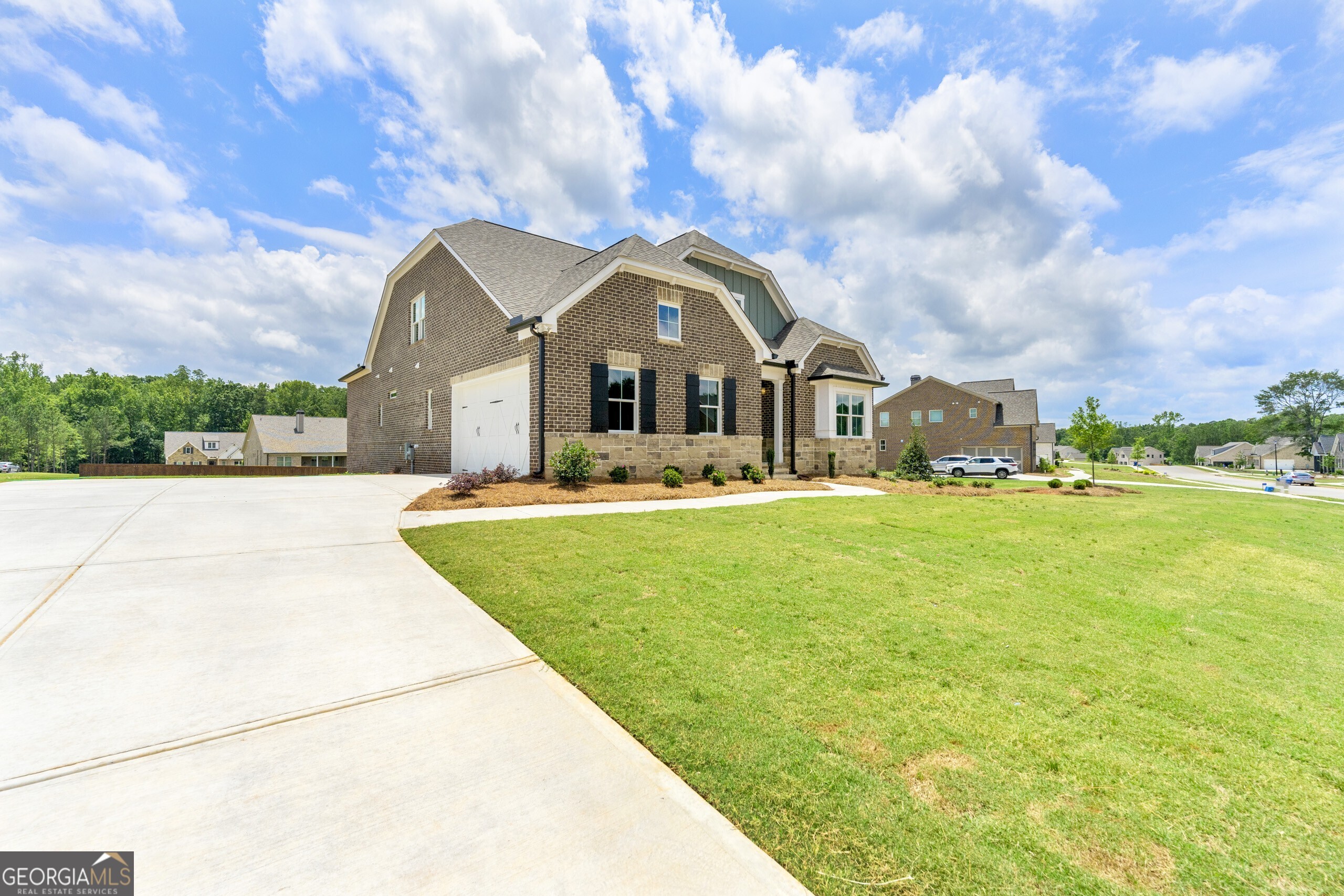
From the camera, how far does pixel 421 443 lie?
18.2 meters

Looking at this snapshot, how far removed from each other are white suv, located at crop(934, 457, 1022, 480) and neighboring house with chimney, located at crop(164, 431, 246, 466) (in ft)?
235

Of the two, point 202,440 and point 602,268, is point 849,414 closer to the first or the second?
point 602,268

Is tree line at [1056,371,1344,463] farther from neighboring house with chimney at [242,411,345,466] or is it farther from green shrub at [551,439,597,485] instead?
neighboring house with chimney at [242,411,345,466]

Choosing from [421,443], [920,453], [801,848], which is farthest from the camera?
[920,453]

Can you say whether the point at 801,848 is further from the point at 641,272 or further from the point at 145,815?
the point at 641,272

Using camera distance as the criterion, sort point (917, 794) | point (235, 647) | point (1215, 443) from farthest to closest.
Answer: point (1215, 443) < point (235, 647) < point (917, 794)

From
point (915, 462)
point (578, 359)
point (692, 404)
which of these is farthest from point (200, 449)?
point (915, 462)

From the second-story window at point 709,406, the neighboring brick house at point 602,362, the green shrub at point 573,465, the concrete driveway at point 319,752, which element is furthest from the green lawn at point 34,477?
the second-story window at point 709,406

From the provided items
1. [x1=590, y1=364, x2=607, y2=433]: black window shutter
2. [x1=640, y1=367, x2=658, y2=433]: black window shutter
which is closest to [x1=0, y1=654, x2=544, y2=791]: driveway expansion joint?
[x1=590, y1=364, x2=607, y2=433]: black window shutter

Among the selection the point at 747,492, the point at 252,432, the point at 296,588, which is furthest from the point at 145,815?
the point at 252,432

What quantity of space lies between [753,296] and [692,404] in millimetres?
8572

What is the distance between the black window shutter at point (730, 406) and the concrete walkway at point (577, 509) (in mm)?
3369

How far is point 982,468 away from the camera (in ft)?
102

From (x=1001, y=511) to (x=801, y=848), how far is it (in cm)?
1188
